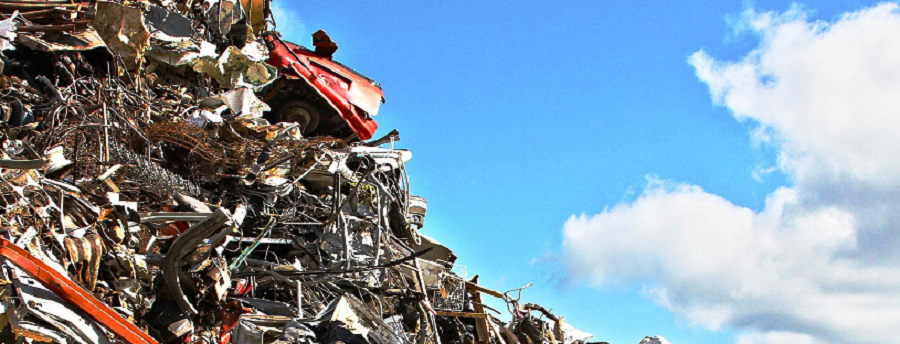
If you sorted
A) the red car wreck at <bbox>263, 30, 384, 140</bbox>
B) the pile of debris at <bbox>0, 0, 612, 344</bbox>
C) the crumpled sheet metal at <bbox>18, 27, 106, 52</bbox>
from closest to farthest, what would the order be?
1. the pile of debris at <bbox>0, 0, 612, 344</bbox>
2. the crumpled sheet metal at <bbox>18, 27, 106, 52</bbox>
3. the red car wreck at <bbox>263, 30, 384, 140</bbox>

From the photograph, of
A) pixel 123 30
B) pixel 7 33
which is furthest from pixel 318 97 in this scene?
pixel 7 33

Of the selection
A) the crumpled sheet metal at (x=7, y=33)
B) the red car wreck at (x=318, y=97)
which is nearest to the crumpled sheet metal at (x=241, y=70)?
the red car wreck at (x=318, y=97)

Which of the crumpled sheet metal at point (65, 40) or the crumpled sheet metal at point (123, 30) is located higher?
the crumpled sheet metal at point (123, 30)

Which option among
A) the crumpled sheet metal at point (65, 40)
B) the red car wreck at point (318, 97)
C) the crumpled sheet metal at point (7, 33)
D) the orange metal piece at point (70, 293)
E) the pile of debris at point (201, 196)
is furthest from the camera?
the red car wreck at point (318, 97)

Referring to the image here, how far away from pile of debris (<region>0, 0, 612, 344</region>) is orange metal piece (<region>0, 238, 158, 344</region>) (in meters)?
0.01

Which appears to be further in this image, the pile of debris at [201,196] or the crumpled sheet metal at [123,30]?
the crumpled sheet metal at [123,30]

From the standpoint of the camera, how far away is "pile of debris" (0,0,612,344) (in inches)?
275

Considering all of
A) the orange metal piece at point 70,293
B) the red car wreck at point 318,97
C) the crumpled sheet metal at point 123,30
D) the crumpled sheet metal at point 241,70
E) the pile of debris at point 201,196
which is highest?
the red car wreck at point 318,97

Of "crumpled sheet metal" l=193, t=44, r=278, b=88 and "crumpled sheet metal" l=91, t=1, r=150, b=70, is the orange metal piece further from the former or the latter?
"crumpled sheet metal" l=193, t=44, r=278, b=88

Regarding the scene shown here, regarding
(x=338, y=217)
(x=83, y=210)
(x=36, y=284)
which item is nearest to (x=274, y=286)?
(x=338, y=217)

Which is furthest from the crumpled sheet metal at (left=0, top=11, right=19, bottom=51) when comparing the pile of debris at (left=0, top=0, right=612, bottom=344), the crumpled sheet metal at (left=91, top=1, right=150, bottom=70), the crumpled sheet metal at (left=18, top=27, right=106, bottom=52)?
the crumpled sheet metal at (left=91, top=1, right=150, bottom=70)

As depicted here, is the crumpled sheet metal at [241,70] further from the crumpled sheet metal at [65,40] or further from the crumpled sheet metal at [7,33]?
the crumpled sheet metal at [7,33]

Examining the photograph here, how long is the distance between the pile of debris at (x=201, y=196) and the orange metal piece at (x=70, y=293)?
11 millimetres

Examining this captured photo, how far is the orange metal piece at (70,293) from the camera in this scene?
558 cm
